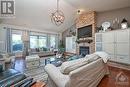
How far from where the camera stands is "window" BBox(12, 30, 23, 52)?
7284 mm

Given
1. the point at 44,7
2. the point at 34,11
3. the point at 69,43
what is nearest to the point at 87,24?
the point at 69,43

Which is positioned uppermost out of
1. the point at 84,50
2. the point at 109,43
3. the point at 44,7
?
the point at 44,7

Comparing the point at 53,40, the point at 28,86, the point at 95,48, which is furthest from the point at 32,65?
the point at 53,40

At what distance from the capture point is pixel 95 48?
19.3ft

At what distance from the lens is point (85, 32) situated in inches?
272

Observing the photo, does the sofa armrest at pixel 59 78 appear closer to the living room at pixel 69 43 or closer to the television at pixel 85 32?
the living room at pixel 69 43

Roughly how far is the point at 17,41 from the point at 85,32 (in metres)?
4.80

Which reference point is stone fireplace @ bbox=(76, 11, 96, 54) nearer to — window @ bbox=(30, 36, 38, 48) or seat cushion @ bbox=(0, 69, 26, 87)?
window @ bbox=(30, 36, 38, 48)

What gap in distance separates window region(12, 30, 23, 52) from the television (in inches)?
166

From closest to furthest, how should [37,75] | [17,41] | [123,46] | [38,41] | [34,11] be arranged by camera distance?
[37,75] → [123,46] → [34,11] → [17,41] → [38,41]

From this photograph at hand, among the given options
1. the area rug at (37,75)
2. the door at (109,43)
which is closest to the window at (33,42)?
the area rug at (37,75)

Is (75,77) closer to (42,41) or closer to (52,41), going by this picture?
(42,41)

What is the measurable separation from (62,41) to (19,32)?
4.06 meters

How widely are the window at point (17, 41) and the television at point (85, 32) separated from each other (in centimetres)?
423
